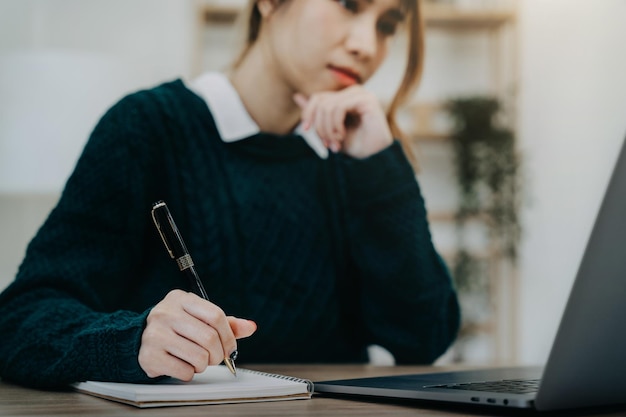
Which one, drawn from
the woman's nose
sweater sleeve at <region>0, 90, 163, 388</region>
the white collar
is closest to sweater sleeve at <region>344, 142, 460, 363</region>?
the white collar

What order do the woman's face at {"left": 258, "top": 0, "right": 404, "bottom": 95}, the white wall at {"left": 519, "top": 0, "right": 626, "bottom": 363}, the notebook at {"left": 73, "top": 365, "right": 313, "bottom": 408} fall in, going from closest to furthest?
the notebook at {"left": 73, "top": 365, "right": 313, "bottom": 408}
the woman's face at {"left": 258, "top": 0, "right": 404, "bottom": 95}
the white wall at {"left": 519, "top": 0, "right": 626, "bottom": 363}

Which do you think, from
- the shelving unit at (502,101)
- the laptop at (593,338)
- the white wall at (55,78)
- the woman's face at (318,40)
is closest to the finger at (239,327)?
the laptop at (593,338)

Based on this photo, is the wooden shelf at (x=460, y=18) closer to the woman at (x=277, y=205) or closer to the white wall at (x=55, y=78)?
the white wall at (x=55, y=78)

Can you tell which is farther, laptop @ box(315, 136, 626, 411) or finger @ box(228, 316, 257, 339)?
finger @ box(228, 316, 257, 339)

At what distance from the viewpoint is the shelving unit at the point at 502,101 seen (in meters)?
2.51

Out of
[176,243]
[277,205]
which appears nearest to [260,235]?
[277,205]

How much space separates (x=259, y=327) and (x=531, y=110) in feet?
5.86

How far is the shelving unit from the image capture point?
2.51 m

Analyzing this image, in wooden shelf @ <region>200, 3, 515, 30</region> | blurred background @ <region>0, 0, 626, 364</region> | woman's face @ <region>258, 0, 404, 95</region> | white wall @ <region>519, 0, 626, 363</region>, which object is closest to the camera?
woman's face @ <region>258, 0, 404, 95</region>

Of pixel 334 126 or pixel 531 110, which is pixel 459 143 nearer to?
pixel 531 110

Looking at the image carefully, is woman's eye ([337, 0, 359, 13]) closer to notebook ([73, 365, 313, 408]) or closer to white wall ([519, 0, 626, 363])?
notebook ([73, 365, 313, 408])

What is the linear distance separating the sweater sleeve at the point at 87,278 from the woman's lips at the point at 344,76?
0.44 meters

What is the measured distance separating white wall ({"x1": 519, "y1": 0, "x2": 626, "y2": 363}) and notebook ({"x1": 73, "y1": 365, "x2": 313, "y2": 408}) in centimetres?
169

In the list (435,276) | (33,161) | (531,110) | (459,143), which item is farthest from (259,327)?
(531,110)
